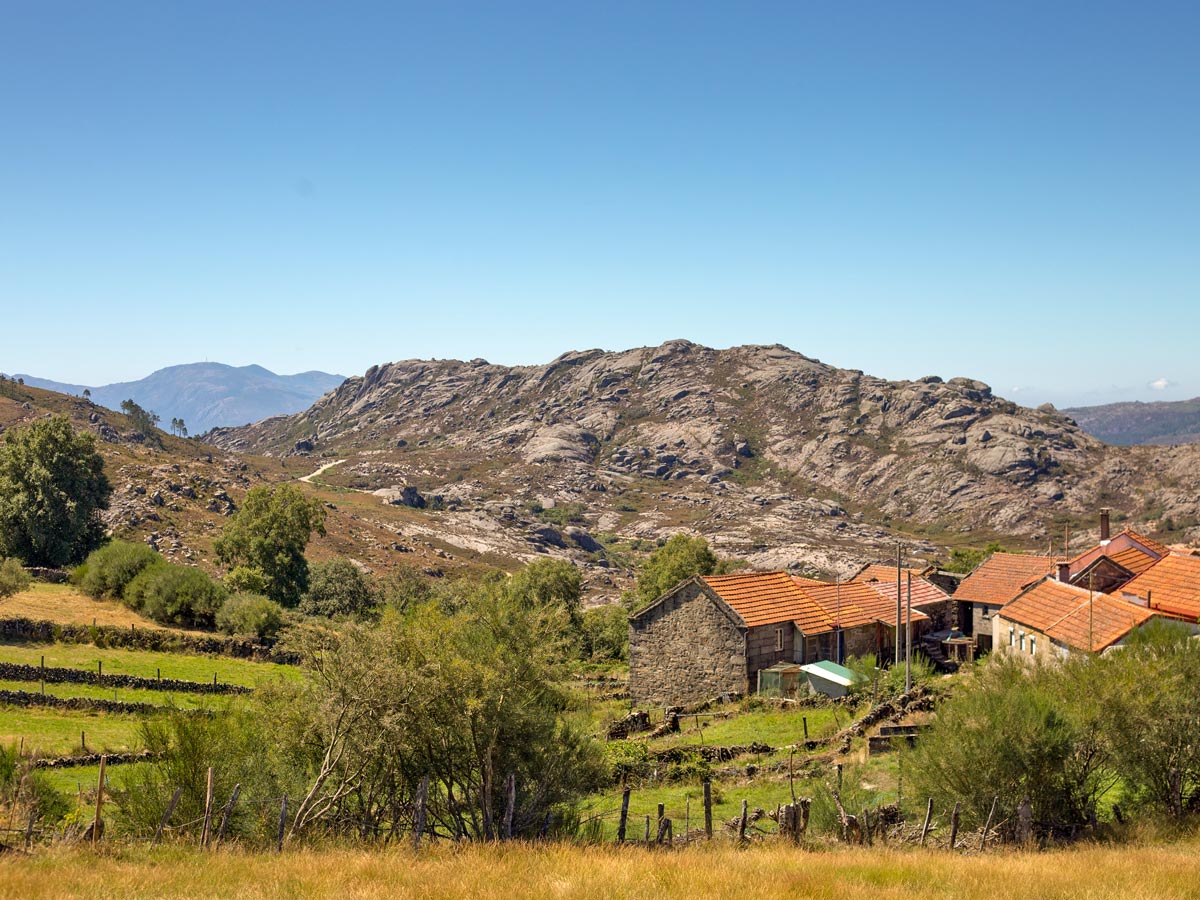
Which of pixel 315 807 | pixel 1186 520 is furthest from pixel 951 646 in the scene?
pixel 1186 520

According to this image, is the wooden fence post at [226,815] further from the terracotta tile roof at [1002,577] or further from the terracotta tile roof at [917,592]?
the terracotta tile roof at [1002,577]

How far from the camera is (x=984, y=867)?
15625 mm

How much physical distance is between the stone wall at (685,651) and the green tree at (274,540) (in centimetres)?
4179

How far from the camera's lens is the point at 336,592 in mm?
75312

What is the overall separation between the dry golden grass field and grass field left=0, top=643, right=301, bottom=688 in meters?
31.7

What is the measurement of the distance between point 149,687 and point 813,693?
34.5 metres

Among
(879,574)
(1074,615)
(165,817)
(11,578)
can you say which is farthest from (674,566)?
(165,817)

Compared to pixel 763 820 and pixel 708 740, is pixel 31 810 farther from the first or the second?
pixel 708 740

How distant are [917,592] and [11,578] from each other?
184 feet

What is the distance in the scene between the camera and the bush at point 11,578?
47.9 m

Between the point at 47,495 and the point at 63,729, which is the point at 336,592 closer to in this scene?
the point at 47,495

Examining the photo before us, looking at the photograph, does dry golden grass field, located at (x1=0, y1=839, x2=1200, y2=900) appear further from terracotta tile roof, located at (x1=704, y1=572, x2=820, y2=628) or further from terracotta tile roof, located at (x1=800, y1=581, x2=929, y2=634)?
terracotta tile roof, located at (x1=800, y1=581, x2=929, y2=634)

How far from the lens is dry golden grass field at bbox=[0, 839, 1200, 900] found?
13.1 meters

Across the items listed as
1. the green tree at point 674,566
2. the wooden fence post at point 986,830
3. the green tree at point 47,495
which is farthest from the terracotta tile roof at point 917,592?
the green tree at point 47,495
